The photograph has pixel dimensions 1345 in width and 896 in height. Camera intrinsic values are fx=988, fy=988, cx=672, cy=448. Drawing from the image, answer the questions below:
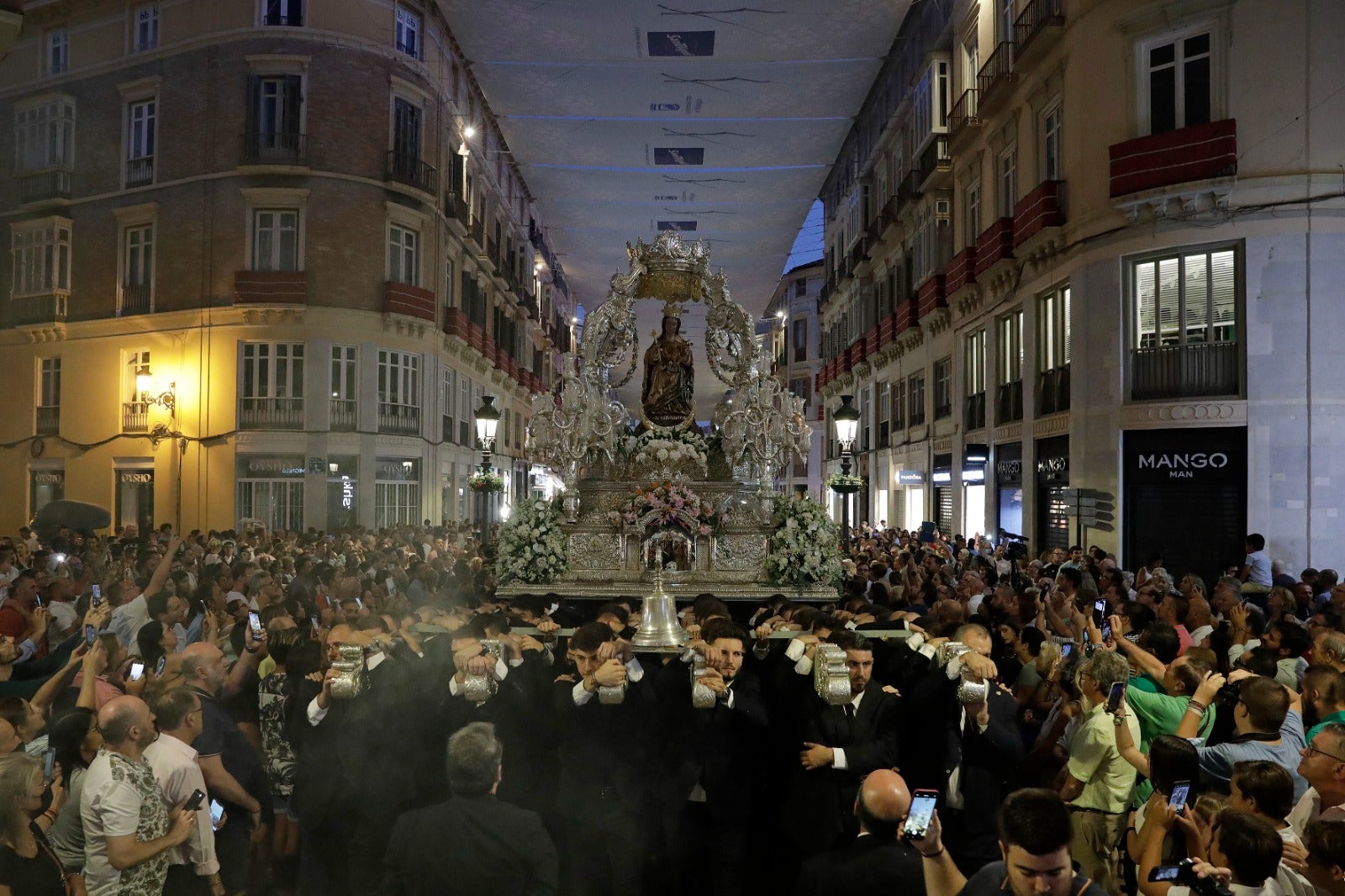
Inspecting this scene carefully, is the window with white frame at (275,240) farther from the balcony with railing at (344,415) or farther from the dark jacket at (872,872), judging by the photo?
the dark jacket at (872,872)

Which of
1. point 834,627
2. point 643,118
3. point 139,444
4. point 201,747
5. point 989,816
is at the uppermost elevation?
point 643,118

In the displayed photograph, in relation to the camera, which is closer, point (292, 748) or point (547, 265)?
point (292, 748)

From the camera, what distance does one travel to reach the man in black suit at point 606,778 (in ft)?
16.9

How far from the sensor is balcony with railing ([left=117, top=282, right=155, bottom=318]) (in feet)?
80.7

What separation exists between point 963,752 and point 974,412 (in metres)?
20.3

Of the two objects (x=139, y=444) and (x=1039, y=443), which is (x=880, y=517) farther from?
(x=139, y=444)

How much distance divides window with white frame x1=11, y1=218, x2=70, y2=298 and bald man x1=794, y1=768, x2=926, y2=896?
85.1ft

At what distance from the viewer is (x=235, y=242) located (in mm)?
24344

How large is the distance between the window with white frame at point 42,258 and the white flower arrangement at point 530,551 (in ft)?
53.9

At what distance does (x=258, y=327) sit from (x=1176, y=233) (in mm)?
20202

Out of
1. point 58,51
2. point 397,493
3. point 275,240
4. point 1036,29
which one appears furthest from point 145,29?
point 1036,29

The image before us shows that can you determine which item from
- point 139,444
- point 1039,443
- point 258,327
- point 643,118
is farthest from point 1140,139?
point 139,444

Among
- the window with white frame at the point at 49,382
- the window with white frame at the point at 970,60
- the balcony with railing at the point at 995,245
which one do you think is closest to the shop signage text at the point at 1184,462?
the balcony with railing at the point at 995,245

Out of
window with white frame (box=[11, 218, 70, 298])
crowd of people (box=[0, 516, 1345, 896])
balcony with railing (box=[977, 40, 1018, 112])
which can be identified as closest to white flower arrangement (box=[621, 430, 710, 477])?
crowd of people (box=[0, 516, 1345, 896])
